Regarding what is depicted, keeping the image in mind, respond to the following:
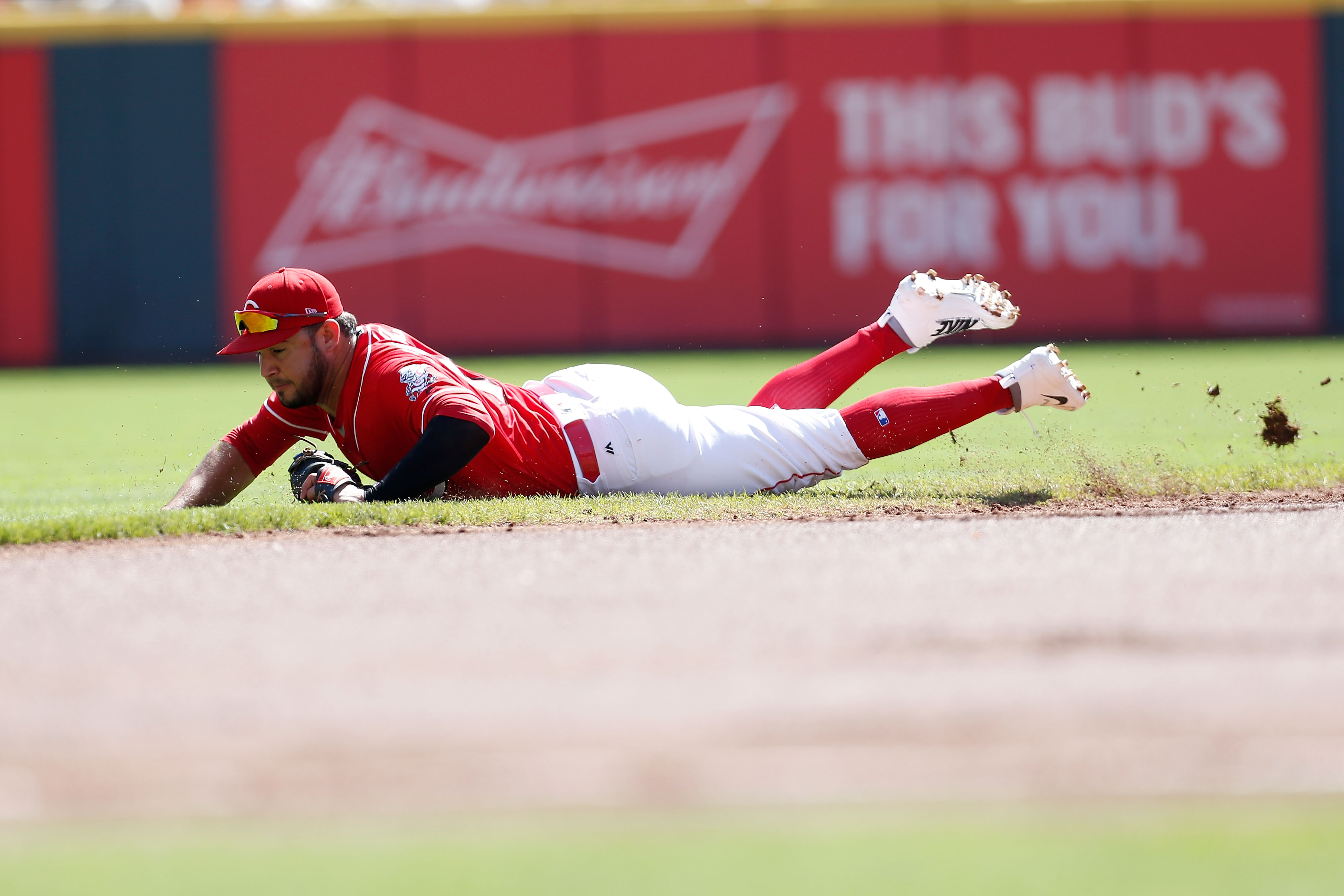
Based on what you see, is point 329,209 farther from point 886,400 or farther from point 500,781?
point 500,781

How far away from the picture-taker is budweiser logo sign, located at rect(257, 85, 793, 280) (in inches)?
739

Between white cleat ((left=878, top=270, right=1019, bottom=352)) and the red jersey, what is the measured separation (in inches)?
64.6

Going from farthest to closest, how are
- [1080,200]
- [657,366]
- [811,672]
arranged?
[1080,200], [657,366], [811,672]

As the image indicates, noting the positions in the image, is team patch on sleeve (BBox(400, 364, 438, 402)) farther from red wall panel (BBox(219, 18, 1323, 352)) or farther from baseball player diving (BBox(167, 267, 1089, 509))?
red wall panel (BBox(219, 18, 1323, 352))

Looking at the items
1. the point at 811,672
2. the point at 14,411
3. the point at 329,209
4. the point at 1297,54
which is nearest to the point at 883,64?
the point at 1297,54

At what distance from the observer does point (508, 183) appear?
18859mm

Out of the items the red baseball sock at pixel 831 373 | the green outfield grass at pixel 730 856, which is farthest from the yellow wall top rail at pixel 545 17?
the green outfield grass at pixel 730 856

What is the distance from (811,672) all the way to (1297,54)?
17751 millimetres

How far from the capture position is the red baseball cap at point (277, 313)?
5715mm

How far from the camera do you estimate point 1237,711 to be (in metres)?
2.95

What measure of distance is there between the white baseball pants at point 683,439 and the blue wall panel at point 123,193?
1375 cm

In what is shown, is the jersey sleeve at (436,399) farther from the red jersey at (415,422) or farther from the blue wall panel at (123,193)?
the blue wall panel at (123,193)

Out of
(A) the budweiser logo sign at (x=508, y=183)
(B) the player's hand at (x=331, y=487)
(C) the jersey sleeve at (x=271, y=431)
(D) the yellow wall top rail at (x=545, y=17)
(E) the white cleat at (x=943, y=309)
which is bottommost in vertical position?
(B) the player's hand at (x=331, y=487)

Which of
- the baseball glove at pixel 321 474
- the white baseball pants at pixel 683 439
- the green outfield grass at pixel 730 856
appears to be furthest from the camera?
the white baseball pants at pixel 683 439
